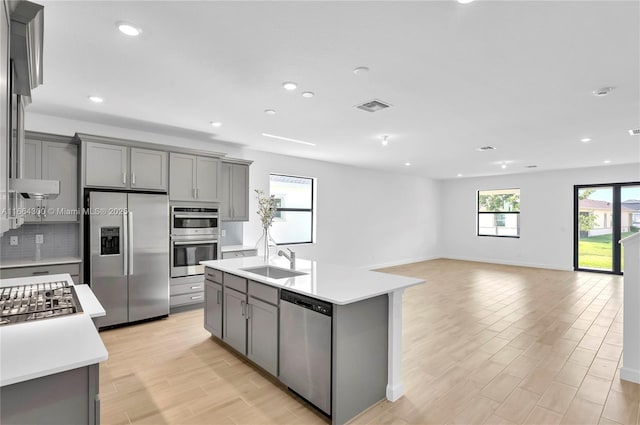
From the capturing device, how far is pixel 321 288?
2.42 meters

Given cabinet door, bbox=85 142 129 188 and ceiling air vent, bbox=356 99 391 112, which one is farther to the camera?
cabinet door, bbox=85 142 129 188

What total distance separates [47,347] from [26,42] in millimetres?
1337

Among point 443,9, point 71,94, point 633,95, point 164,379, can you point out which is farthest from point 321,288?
point 633,95

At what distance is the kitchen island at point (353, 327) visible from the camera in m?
2.18

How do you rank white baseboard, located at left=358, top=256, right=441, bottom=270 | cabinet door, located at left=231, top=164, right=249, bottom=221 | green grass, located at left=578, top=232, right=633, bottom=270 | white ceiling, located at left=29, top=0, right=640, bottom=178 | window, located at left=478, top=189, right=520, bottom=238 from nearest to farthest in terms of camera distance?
white ceiling, located at left=29, top=0, right=640, bottom=178
cabinet door, located at left=231, top=164, right=249, bottom=221
green grass, located at left=578, top=232, right=633, bottom=270
white baseboard, located at left=358, top=256, right=441, bottom=270
window, located at left=478, top=189, right=520, bottom=238

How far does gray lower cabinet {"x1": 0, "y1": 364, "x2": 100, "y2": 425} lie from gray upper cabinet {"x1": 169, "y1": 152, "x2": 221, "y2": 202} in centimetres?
355

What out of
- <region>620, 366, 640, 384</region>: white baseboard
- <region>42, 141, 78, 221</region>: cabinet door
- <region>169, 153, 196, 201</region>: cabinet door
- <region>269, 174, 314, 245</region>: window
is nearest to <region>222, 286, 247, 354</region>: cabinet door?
<region>169, 153, 196, 201</region>: cabinet door

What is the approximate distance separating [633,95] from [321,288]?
3.63 m

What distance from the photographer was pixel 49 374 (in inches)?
46.9

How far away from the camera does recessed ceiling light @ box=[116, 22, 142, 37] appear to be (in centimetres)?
211

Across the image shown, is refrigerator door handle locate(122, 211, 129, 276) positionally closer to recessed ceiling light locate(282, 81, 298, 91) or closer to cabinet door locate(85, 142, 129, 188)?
cabinet door locate(85, 142, 129, 188)

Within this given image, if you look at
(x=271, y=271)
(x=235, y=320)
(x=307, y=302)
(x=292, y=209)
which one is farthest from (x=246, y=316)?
(x=292, y=209)

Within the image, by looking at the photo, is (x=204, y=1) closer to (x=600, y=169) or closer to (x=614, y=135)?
(x=614, y=135)

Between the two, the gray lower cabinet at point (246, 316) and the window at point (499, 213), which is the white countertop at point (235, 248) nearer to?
the gray lower cabinet at point (246, 316)
